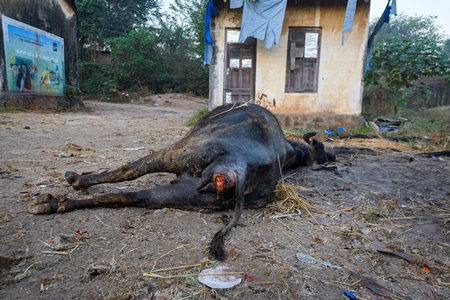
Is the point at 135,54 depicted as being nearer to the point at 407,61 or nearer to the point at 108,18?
the point at 108,18

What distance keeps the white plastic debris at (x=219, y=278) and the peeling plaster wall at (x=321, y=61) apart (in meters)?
7.12

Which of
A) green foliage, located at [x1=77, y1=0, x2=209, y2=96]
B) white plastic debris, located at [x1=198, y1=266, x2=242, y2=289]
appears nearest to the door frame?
white plastic debris, located at [x1=198, y1=266, x2=242, y2=289]

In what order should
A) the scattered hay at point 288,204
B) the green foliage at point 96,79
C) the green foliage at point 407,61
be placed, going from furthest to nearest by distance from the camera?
1. the green foliage at point 96,79
2. the green foliage at point 407,61
3. the scattered hay at point 288,204

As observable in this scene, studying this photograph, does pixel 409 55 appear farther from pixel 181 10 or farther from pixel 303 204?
pixel 181 10

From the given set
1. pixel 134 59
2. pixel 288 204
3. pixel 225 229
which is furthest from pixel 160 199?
pixel 134 59

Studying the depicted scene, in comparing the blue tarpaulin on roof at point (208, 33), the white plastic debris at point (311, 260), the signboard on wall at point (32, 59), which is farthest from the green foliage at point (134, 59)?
the white plastic debris at point (311, 260)

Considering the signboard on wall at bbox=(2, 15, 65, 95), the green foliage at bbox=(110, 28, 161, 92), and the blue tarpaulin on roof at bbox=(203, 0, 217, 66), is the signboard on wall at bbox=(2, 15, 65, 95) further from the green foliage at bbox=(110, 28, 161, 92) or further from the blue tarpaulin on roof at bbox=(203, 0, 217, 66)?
the green foliage at bbox=(110, 28, 161, 92)

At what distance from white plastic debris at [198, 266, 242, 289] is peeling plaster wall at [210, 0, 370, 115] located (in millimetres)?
7123

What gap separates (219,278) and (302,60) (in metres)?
7.65

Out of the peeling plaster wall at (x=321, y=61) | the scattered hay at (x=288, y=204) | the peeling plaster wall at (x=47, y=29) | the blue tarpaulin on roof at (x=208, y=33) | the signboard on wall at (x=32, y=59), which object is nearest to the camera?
the scattered hay at (x=288, y=204)

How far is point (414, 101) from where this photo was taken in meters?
13.6

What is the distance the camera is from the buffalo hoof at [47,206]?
2.06 m

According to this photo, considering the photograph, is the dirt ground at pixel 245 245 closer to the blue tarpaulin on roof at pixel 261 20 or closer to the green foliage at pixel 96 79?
the blue tarpaulin on roof at pixel 261 20

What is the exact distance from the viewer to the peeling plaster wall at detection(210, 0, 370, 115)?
312 inches
